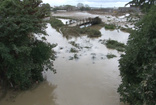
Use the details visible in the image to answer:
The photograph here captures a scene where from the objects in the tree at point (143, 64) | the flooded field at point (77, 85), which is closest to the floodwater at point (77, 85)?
the flooded field at point (77, 85)

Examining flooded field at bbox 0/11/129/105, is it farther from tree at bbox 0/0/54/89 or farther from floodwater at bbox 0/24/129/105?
tree at bbox 0/0/54/89

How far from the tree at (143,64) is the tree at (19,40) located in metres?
3.67

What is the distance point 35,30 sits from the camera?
558 centimetres

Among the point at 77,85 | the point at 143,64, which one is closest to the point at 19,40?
the point at 77,85

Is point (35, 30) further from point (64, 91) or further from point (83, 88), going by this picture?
point (83, 88)

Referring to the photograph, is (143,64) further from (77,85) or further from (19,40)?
(19,40)

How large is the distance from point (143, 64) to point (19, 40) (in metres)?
4.53

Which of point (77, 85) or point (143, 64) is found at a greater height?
point (143, 64)

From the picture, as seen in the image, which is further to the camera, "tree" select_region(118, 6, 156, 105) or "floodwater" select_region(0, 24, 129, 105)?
"floodwater" select_region(0, 24, 129, 105)

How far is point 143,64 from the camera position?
12.5ft

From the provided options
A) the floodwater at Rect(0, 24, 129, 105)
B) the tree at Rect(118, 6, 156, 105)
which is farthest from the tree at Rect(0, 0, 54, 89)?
the tree at Rect(118, 6, 156, 105)

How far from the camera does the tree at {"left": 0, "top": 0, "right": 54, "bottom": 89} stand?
485cm

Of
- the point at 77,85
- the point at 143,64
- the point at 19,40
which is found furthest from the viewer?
the point at 77,85

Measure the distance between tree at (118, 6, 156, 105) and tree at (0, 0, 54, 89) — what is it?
367cm
